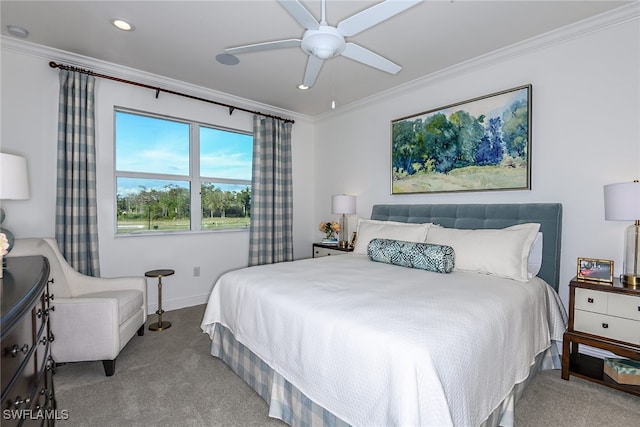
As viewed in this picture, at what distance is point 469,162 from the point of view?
322cm

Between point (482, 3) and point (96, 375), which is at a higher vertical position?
point (482, 3)

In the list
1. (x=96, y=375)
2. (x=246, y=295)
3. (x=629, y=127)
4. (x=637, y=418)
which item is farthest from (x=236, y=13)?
(x=637, y=418)

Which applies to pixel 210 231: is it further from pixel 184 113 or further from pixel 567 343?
pixel 567 343

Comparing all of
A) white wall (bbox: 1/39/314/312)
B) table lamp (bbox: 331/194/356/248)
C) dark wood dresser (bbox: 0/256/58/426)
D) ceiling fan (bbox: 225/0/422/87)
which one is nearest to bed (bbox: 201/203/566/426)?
dark wood dresser (bbox: 0/256/58/426)

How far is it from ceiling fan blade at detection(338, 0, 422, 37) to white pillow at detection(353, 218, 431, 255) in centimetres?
192

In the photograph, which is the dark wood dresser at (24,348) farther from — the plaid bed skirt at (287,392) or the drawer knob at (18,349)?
the plaid bed skirt at (287,392)

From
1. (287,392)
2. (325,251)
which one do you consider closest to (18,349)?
(287,392)

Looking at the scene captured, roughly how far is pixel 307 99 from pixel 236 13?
1.92m

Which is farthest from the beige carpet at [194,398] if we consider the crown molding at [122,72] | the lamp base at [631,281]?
the crown molding at [122,72]

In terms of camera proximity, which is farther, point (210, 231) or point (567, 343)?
point (210, 231)

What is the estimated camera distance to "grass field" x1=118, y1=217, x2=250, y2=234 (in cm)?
353

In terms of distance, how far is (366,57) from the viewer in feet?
6.52

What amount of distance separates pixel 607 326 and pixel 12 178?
160 inches

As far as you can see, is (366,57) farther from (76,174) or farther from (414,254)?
(76,174)
